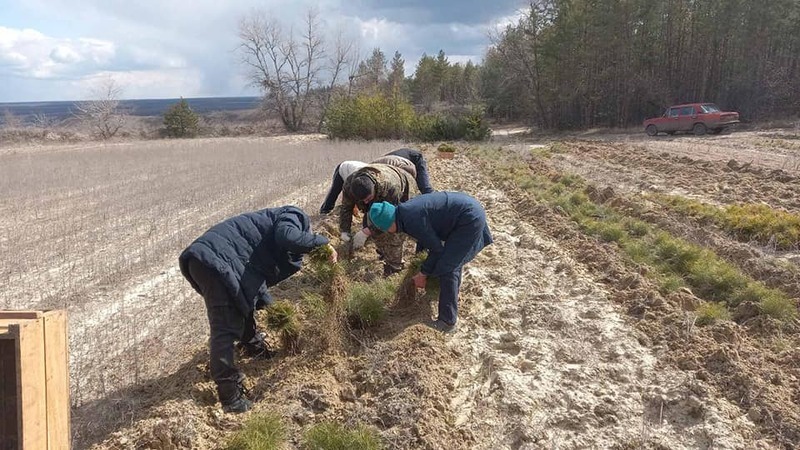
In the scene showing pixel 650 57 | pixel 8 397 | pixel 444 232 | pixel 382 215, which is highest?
pixel 650 57

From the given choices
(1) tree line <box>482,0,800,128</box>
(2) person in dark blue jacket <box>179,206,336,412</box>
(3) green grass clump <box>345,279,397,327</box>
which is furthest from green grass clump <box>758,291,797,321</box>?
(1) tree line <box>482,0,800,128</box>

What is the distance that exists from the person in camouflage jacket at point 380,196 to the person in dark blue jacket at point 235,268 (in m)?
1.55

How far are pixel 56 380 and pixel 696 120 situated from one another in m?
25.3

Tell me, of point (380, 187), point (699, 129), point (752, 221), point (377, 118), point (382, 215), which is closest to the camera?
point (382, 215)

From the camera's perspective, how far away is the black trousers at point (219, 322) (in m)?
3.70

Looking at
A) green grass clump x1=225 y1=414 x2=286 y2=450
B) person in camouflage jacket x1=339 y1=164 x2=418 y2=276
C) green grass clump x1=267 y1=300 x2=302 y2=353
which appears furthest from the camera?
person in camouflage jacket x1=339 y1=164 x2=418 y2=276

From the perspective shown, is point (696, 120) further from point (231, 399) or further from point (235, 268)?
point (231, 399)

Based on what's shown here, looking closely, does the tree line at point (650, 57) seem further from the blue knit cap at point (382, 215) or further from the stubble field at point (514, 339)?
the blue knit cap at point (382, 215)

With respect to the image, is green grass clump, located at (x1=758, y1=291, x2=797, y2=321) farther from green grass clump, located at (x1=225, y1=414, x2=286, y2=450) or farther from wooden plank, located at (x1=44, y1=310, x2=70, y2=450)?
wooden plank, located at (x1=44, y1=310, x2=70, y2=450)

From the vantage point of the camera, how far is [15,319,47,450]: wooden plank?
2.40 m

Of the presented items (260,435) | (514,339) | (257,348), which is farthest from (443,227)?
(260,435)

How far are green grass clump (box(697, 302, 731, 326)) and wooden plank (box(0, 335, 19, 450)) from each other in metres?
5.08

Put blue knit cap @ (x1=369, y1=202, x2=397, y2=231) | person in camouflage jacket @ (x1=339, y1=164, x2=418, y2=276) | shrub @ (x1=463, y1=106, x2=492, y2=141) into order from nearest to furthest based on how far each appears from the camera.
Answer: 1. blue knit cap @ (x1=369, y1=202, x2=397, y2=231)
2. person in camouflage jacket @ (x1=339, y1=164, x2=418, y2=276)
3. shrub @ (x1=463, y1=106, x2=492, y2=141)

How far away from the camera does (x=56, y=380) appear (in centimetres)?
262
